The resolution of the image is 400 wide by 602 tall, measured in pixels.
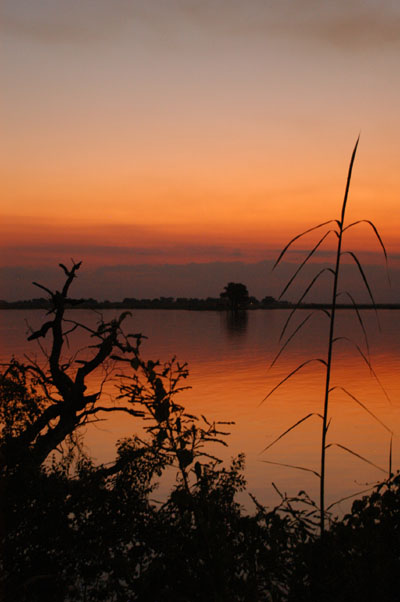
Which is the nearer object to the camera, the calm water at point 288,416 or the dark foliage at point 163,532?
the dark foliage at point 163,532

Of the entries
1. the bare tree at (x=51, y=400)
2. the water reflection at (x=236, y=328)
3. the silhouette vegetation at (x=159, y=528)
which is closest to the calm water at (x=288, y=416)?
the bare tree at (x=51, y=400)

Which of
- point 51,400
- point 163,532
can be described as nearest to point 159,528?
point 163,532

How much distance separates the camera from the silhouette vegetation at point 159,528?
15.1 feet

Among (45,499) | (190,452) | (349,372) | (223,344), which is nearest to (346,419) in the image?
(349,372)

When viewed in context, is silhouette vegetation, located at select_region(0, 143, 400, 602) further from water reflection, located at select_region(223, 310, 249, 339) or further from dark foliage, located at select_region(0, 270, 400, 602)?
water reflection, located at select_region(223, 310, 249, 339)

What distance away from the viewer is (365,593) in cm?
425

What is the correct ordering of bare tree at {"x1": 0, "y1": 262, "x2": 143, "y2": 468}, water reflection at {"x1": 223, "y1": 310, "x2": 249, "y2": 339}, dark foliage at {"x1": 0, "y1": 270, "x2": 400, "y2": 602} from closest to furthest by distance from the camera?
dark foliage at {"x1": 0, "y1": 270, "x2": 400, "y2": 602} < bare tree at {"x1": 0, "y1": 262, "x2": 143, "y2": 468} < water reflection at {"x1": 223, "y1": 310, "x2": 249, "y2": 339}

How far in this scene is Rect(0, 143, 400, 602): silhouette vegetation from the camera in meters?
4.59

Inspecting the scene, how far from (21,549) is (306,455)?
1217 centimetres

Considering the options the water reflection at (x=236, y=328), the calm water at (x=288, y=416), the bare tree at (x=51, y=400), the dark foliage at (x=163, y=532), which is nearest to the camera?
the dark foliage at (x=163, y=532)

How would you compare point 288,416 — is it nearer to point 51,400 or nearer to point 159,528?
point 51,400

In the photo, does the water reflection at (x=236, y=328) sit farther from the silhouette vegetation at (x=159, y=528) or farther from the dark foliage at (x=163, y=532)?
the dark foliage at (x=163, y=532)

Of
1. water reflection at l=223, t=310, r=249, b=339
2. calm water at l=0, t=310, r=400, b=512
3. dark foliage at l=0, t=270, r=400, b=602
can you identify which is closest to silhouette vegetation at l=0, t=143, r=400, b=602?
dark foliage at l=0, t=270, r=400, b=602

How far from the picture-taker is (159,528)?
6.57 meters
